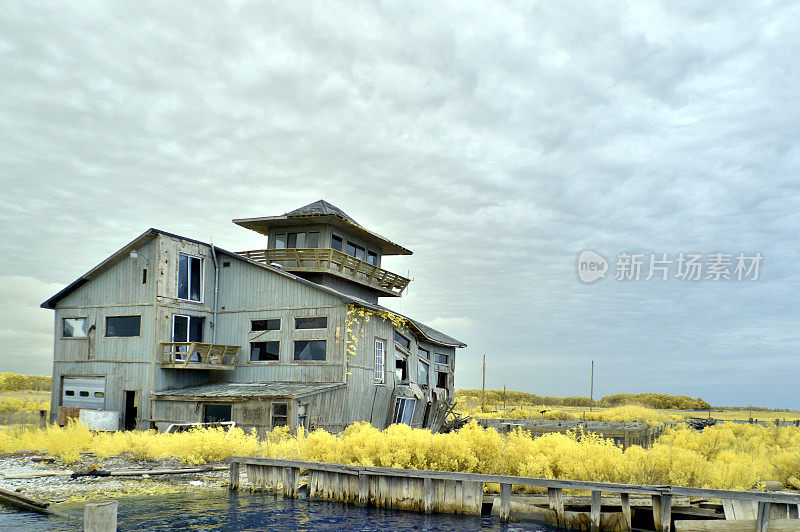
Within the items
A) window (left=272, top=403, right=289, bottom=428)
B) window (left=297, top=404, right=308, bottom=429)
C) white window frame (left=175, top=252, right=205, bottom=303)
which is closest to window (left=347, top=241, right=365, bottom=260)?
white window frame (left=175, top=252, right=205, bottom=303)

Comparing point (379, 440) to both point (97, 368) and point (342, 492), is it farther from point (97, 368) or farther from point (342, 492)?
point (97, 368)

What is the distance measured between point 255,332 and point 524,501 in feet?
57.9

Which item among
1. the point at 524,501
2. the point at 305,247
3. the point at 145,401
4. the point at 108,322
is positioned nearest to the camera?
the point at 524,501

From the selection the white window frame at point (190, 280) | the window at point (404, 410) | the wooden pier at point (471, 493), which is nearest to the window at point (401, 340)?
the window at point (404, 410)

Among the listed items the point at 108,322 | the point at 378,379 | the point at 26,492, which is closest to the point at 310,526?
the point at 26,492

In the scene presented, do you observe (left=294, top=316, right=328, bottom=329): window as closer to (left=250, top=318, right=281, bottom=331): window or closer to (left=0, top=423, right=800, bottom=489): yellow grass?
(left=250, top=318, right=281, bottom=331): window

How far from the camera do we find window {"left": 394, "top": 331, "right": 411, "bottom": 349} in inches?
1375

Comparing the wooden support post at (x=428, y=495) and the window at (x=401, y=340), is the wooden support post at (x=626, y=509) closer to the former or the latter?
the wooden support post at (x=428, y=495)

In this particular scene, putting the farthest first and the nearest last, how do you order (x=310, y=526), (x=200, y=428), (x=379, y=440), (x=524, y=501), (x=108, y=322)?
(x=108, y=322) → (x=200, y=428) → (x=379, y=440) → (x=524, y=501) → (x=310, y=526)

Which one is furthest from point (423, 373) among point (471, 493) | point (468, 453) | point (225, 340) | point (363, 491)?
point (471, 493)

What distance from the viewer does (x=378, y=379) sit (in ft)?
108

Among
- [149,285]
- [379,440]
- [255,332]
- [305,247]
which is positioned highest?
[305,247]

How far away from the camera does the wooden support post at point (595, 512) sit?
16.7 meters

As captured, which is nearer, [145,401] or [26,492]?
[26,492]
